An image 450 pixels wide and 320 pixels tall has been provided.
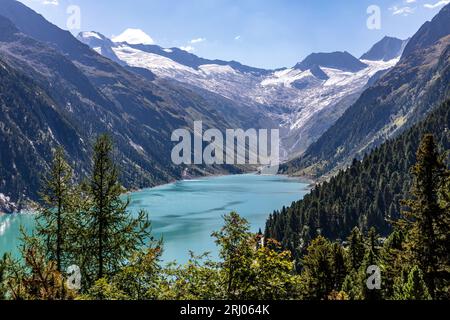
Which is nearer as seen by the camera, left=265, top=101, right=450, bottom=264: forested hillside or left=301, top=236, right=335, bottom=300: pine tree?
left=301, top=236, right=335, bottom=300: pine tree

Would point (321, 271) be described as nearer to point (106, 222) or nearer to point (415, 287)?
point (415, 287)

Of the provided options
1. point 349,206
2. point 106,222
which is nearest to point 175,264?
point 106,222

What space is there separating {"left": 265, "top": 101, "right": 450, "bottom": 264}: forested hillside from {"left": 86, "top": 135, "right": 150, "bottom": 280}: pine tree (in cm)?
10209

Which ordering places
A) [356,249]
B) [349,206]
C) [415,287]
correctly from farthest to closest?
[349,206] < [356,249] < [415,287]

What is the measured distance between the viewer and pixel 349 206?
15425 cm

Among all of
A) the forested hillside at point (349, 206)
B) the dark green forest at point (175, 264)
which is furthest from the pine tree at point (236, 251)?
the forested hillside at point (349, 206)

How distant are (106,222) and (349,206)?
136490 mm

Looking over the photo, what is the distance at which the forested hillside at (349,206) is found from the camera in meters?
140

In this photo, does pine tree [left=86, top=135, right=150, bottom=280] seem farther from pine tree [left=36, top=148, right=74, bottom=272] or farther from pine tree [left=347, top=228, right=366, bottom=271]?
pine tree [left=347, top=228, right=366, bottom=271]

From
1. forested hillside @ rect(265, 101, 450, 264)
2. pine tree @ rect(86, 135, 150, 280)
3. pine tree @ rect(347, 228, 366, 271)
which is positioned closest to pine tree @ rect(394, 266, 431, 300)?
pine tree @ rect(86, 135, 150, 280)

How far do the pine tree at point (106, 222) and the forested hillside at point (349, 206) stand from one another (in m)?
102

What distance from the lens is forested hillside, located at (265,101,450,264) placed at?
140m

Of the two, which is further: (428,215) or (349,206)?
(349,206)
